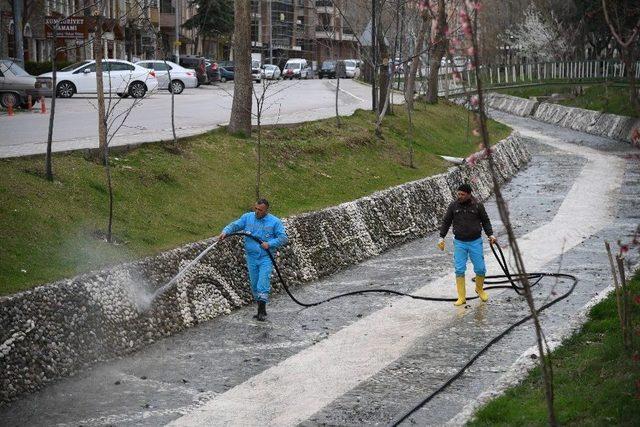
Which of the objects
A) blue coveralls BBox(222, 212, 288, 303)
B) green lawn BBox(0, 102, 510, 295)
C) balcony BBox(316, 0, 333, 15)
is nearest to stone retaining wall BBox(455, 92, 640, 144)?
balcony BBox(316, 0, 333, 15)

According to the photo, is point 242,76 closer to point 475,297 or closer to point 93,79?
point 475,297

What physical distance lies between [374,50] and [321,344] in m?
18.8

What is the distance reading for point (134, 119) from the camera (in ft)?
88.9

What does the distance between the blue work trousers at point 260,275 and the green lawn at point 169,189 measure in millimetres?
1353

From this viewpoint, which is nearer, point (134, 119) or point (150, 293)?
point (150, 293)

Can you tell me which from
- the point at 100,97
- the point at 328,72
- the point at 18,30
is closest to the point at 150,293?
the point at 100,97

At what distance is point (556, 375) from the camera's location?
34.9ft

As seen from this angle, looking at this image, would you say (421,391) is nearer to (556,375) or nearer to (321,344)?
(556,375)

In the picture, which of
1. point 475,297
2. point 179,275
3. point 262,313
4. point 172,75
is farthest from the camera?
point 172,75

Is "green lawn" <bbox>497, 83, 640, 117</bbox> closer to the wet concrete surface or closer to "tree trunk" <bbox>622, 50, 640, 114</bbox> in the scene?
the wet concrete surface

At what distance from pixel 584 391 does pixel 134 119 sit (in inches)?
753

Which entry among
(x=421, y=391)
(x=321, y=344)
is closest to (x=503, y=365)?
(x=421, y=391)

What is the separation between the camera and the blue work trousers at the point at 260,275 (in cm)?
1481

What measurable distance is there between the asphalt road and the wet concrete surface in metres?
4.32
